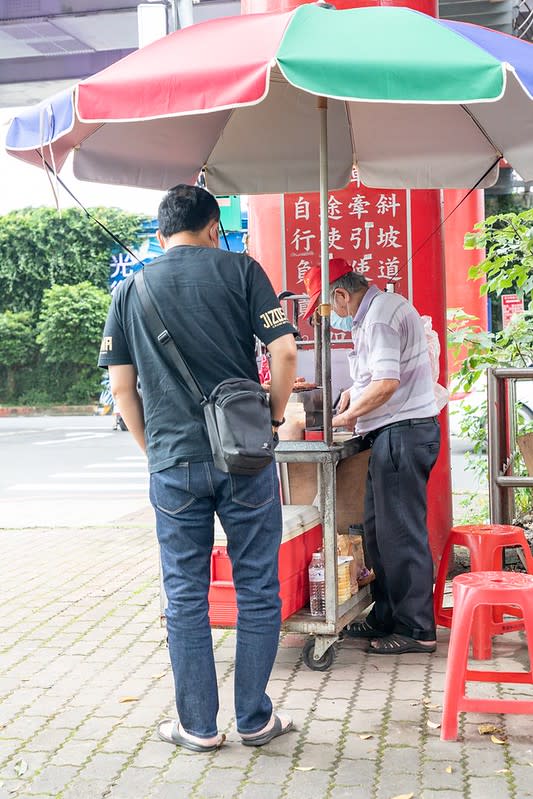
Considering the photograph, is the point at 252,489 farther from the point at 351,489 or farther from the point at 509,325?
the point at 509,325

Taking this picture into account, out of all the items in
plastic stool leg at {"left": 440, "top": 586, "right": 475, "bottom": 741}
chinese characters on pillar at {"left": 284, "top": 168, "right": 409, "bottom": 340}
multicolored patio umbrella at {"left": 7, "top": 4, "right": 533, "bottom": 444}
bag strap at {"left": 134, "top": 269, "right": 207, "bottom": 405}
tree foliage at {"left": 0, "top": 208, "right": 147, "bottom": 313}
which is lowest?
plastic stool leg at {"left": 440, "top": 586, "right": 475, "bottom": 741}

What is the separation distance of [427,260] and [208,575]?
3.17 metres

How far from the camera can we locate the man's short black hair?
Answer: 3.59 metres

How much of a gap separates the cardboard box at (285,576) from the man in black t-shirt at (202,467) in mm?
667

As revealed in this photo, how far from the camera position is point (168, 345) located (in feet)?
11.4

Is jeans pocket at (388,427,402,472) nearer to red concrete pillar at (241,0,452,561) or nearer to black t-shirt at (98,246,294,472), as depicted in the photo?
black t-shirt at (98,246,294,472)

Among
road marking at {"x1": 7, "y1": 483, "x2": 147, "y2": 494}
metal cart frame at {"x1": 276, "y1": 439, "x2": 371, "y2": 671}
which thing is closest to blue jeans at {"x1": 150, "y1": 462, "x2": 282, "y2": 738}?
metal cart frame at {"x1": 276, "y1": 439, "x2": 371, "y2": 671}

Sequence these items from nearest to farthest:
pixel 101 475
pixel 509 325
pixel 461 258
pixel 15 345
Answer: pixel 509 325
pixel 101 475
pixel 461 258
pixel 15 345

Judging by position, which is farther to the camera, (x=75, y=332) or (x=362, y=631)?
(x=75, y=332)

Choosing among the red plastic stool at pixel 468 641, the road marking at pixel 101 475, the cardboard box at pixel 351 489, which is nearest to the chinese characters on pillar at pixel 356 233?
the cardboard box at pixel 351 489

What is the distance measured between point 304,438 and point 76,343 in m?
31.8

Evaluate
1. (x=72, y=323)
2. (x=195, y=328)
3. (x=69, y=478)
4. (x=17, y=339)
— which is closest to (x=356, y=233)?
(x=195, y=328)

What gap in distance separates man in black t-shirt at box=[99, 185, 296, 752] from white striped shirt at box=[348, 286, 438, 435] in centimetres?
112

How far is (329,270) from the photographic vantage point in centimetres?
473
